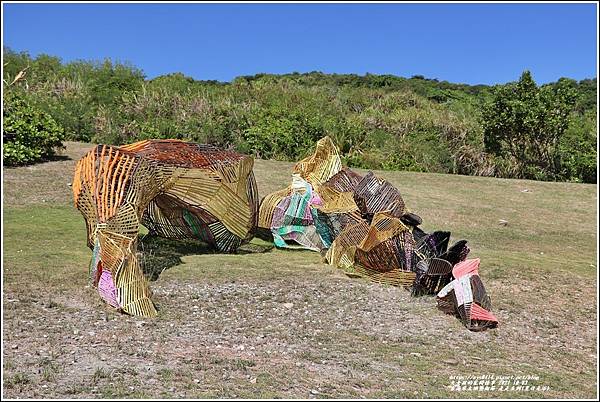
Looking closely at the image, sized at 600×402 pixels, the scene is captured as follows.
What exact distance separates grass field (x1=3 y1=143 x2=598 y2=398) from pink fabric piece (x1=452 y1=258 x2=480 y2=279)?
0.52m

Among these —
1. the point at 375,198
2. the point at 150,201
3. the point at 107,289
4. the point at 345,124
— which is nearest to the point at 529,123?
the point at 345,124

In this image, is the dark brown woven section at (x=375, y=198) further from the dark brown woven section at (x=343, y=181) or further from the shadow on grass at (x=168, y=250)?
the shadow on grass at (x=168, y=250)

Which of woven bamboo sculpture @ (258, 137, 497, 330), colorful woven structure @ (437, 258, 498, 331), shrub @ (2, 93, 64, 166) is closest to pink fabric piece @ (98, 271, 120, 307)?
woven bamboo sculpture @ (258, 137, 497, 330)

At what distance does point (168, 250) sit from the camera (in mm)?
10539

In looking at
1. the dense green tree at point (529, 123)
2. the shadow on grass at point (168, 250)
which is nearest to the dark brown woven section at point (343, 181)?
the shadow on grass at point (168, 250)

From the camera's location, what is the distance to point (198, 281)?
8.65 metres

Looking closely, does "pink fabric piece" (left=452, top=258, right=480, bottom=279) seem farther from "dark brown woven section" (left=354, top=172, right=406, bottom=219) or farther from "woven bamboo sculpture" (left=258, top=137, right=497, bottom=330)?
"dark brown woven section" (left=354, top=172, right=406, bottom=219)

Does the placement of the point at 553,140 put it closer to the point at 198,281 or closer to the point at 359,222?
the point at 359,222

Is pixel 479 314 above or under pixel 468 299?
under

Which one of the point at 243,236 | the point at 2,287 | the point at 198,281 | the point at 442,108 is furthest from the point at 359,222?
the point at 442,108

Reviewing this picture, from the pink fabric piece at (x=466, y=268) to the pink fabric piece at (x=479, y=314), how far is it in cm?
46

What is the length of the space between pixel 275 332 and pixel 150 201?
141 inches

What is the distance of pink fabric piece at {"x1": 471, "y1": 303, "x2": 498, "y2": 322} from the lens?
289 inches

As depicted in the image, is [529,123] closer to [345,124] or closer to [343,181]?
[345,124]
